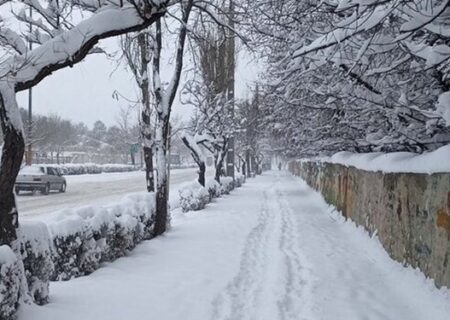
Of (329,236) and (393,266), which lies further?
(329,236)

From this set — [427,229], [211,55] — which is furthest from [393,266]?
[211,55]

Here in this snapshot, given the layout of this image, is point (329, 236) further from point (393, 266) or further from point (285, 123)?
point (285, 123)

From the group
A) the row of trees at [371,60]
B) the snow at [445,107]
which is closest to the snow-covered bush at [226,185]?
the row of trees at [371,60]

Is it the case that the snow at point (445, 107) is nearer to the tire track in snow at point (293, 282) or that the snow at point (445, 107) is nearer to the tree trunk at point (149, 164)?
the tire track in snow at point (293, 282)

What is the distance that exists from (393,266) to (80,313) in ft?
17.0

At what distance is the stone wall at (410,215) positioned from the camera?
20.4 ft

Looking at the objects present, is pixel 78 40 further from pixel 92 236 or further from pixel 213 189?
pixel 213 189

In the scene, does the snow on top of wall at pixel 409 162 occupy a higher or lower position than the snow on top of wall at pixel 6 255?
higher

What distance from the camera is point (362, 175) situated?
12.6 metres

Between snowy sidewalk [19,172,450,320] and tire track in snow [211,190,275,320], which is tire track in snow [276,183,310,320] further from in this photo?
tire track in snow [211,190,275,320]

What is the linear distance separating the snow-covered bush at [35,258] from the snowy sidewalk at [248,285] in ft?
0.65

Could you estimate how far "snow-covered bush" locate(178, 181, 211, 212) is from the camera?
16844 mm

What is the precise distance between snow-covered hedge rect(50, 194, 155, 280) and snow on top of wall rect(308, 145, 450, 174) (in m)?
4.53

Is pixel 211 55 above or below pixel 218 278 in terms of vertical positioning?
above
